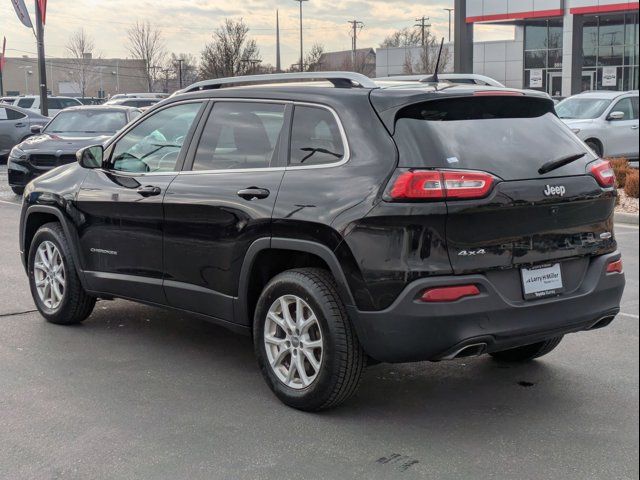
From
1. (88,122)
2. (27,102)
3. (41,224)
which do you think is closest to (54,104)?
(27,102)

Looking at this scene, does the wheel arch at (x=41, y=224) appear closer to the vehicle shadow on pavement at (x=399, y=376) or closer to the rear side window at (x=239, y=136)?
the vehicle shadow on pavement at (x=399, y=376)

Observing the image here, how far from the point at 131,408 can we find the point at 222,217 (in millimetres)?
1192

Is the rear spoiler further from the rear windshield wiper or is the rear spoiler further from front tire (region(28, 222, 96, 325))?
front tire (region(28, 222, 96, 325))

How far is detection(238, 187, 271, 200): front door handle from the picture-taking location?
4559mm

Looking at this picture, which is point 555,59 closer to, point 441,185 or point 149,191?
point 149,191

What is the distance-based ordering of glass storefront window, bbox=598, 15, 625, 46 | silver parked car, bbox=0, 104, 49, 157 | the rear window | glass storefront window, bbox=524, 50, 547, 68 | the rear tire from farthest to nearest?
glass storefront window, bbox=524, 50, 547, 68
glass storefront window, bbox=598, 15, 625, 46
silver parked car, bbox=0, 104, 49, 157
the rear tire
the rear window

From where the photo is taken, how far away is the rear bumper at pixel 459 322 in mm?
3877

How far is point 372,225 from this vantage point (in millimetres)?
3988

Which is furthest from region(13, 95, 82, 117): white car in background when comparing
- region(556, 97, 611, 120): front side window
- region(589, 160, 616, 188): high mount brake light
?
region(589, 160, 616, 188): high mount brake light

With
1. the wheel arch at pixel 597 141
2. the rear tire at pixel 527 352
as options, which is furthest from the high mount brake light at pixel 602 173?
the wheel arch at pixel 597 141

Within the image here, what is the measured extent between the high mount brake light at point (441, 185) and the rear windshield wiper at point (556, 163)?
0.40 meters

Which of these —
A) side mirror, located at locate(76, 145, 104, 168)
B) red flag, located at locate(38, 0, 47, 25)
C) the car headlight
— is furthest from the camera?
red flag, located at locate(38, 0, 47, 25)

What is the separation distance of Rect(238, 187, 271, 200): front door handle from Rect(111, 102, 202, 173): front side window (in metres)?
0.81

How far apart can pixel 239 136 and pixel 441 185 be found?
1.54m
